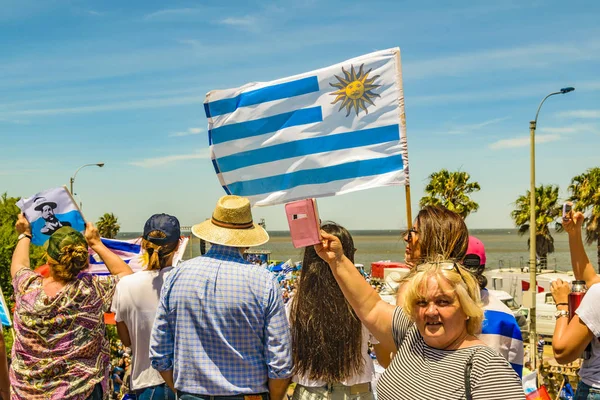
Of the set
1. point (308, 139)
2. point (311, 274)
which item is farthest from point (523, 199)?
point (311, 274)

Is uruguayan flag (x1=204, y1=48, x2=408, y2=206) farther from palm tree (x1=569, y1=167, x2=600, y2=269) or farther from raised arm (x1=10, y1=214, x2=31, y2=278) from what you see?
palm tree (x1=569, y1=167, x2=600, y2=269)

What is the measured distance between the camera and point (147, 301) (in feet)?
13.0

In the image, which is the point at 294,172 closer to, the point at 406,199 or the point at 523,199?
the point at 406,199

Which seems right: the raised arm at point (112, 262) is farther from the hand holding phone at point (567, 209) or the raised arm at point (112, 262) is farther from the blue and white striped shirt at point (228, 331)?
the hand holding phone at point (567, 209)

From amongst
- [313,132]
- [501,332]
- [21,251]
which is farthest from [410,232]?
[313,132]

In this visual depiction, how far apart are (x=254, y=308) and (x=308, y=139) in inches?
115

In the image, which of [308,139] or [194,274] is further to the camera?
[308,139]

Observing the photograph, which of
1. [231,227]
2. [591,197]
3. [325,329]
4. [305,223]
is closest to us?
[305,223]

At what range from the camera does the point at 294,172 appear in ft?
19.7

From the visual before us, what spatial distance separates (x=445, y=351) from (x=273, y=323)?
3.85 feet

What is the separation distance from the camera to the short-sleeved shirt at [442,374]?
2225 millimetres

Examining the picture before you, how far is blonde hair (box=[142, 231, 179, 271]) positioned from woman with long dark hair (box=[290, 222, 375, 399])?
966 mm

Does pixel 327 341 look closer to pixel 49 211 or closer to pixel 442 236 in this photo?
pixel 442 236

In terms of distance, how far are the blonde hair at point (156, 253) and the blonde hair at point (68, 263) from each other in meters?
0.39
